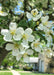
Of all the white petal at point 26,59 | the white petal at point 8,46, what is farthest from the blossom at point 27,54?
the white petal at point 8,46

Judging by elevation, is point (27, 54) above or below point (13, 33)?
below

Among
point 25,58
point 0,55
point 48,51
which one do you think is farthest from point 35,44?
point 0,55

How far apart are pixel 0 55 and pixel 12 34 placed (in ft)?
5.22

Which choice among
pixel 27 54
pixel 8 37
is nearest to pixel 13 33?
pixel 8 37

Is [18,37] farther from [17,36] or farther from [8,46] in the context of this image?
[8,46]

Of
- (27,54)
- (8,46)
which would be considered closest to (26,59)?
(27,54)

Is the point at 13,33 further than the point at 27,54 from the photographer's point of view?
No

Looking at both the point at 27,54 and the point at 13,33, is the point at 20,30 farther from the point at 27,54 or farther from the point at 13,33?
the point at 27,54

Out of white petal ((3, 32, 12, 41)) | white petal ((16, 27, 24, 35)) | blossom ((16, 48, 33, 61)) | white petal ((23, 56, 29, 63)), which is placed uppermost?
white petal ((16, 27, 24, 35))

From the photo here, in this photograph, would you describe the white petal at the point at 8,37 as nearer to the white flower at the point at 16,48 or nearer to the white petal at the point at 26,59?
the white flower at the point at 16,48

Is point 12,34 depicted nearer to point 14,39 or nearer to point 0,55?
point 14,39

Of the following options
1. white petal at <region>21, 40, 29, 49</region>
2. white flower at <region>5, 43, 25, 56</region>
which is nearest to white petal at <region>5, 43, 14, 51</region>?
white flower at <region>5, 43, 25, 56</region>

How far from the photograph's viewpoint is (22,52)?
92 centimetres

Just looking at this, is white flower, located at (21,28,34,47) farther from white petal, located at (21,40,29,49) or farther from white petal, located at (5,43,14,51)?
white petal, located at (5,43,14,51)
